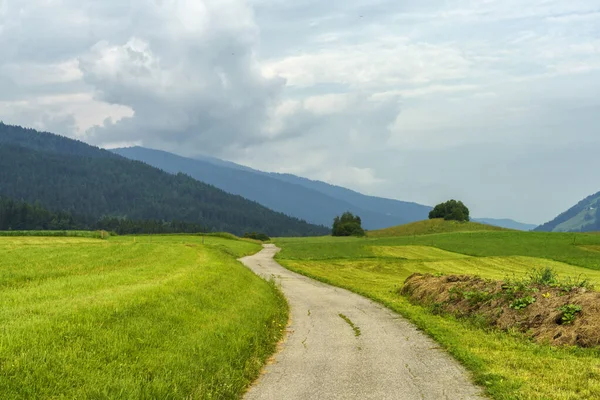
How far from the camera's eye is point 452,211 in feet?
564

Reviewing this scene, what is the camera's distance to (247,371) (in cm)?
1281

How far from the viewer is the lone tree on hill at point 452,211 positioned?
170 m

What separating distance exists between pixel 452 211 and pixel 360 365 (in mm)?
167050

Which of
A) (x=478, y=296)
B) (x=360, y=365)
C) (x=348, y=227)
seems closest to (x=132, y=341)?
(x=360, y=365)

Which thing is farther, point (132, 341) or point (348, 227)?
point (348, 227)

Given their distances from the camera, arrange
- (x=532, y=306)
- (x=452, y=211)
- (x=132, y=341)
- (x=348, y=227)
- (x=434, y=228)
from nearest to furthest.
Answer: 1. (x=132, y=341)
2. (x=532, y=306)
3. (x=434, y=228)
4. (x=452, y=211)
5. (x=348, y=227)

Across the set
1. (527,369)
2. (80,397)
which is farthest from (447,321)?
(80,397)

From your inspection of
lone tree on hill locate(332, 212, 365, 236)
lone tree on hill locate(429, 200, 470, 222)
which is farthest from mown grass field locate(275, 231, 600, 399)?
lone tree on hill locate(332, 212, 365, 236)

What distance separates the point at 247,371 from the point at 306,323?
8320 mm

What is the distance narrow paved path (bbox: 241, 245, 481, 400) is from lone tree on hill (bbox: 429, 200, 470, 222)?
155545mm

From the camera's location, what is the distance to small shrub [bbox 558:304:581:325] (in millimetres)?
16531

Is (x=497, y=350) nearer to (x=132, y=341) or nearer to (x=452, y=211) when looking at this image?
(x=132, y=341)

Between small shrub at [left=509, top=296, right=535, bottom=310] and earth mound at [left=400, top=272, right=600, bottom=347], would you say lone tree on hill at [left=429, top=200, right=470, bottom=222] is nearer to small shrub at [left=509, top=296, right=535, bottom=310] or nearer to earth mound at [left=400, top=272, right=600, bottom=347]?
earth mound at [left=400, top=272, right=600, bottom=347]

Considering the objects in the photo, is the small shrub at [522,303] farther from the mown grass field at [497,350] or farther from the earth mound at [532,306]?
the mown grass field at [497,350]
